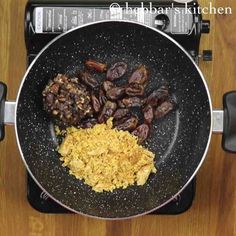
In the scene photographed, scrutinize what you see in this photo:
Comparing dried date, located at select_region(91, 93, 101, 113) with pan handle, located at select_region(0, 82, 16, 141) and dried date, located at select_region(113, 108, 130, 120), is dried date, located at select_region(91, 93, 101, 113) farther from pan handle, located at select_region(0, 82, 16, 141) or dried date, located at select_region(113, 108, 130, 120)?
pan handle, located at select_region(0, 82, 16, 141)

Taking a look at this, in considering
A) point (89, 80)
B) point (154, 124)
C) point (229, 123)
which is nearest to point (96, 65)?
point (89, 80)

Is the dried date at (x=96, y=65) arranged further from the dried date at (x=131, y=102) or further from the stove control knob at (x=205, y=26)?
the stove control knob at (x=205, y=26)

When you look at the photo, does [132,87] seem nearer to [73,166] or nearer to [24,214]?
[73,166]

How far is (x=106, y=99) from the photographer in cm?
105

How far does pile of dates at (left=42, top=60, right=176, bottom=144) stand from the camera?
3.34ft

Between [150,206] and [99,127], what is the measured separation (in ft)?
0.54

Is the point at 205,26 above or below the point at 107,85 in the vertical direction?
above

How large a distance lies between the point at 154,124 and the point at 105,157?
126 mm

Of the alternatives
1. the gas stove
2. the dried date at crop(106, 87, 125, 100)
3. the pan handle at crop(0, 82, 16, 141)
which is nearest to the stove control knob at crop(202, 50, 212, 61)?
the gas stove

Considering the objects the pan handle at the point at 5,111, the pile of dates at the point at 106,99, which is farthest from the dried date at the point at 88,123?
the pan handle at the point at 5,111

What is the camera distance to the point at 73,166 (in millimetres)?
1046

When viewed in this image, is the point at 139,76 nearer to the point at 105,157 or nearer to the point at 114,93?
the point at 114,93

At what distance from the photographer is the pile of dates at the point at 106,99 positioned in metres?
1.02

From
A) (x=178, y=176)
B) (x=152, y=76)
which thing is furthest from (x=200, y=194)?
(x=152, y=76)
